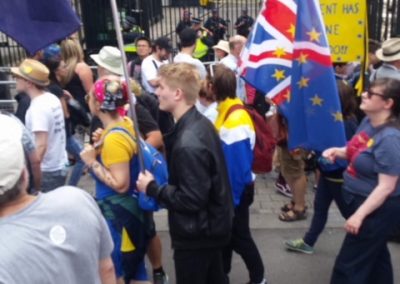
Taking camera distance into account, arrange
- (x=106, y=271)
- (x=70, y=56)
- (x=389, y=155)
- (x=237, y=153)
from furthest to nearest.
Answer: (x=70, y=56), (x=237, y=153), (x=389, y=155), (x=106, y=271)

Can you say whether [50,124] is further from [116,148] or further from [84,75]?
[84,75]

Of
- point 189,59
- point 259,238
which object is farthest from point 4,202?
point 189,59

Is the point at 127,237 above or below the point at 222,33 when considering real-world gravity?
above

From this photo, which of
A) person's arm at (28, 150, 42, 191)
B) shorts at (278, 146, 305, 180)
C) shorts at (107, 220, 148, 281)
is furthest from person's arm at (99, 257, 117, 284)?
shorts at (278, 146, 305, 180)

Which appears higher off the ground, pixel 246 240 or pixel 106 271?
pixel 106 271

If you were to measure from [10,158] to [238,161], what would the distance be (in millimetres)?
2103

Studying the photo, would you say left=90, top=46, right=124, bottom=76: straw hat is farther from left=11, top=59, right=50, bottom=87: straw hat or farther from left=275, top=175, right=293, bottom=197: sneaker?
left=275, top=175, right=293, bottom=197: sneaker

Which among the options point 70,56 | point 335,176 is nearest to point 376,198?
point 335,176

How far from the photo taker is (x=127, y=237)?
11.6ft

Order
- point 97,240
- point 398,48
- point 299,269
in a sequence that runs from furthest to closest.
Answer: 1. point 398,48
2. point 299,269
3. point 97,240

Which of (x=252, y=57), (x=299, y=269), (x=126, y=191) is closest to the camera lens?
(x=126, y=191)

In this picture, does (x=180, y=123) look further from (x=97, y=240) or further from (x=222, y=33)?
(x=222, y=33)

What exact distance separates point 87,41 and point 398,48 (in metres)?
7.02

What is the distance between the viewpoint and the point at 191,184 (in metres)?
2.94
